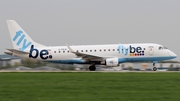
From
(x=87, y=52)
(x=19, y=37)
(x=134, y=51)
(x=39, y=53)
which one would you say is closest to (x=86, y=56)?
(x=87, y=52)

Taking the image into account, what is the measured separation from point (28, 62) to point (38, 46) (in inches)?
120

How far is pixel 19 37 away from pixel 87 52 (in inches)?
345

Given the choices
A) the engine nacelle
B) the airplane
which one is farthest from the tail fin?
the engine nacelle

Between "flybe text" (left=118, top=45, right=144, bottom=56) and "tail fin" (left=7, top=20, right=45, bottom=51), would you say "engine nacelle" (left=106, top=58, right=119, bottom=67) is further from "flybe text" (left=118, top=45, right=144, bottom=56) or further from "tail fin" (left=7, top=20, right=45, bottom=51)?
"tail fin" (left=7, top=20, right=45, bottom=51)

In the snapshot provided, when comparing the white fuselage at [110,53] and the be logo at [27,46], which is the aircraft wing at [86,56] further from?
the be logo at [27,46]

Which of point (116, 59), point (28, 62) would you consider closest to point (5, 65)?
point (28, 62)

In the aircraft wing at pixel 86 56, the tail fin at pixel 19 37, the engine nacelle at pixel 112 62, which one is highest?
the tail fin at pixel 19 37

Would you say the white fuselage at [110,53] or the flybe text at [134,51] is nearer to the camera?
the flybe text at [134,51]

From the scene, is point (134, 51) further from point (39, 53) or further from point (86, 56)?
point (39, 53)

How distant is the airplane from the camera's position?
147 feet

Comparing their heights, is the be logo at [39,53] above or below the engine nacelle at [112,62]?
above

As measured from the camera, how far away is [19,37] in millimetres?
48781

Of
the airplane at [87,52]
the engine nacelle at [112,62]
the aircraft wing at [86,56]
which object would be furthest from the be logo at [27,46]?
the engine nacelle at [112,62]

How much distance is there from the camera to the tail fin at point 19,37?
4844 centimetres
